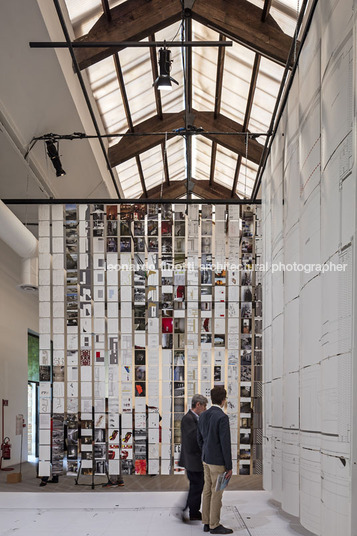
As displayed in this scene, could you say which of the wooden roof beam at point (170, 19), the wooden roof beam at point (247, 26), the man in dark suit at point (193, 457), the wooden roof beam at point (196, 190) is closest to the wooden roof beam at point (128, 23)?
the wooden roof beam at point (170, 19)

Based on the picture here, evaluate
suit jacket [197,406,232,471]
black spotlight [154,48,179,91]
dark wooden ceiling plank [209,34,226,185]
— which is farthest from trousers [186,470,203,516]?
dark wooden ceiling plank [209,34,226,185]

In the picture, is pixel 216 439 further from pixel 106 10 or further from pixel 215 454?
pixel 106 10

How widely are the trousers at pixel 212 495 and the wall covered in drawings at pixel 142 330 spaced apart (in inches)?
124

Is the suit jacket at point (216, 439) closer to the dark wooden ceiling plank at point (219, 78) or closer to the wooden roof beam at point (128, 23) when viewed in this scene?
the wooden roof beam at point (128, 23)

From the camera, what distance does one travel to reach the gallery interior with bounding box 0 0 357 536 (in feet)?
13.5

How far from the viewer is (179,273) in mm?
9430

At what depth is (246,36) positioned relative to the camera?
10.7 metres

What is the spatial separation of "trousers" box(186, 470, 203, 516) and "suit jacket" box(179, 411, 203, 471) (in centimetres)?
8

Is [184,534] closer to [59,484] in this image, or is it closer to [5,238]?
[59,484]

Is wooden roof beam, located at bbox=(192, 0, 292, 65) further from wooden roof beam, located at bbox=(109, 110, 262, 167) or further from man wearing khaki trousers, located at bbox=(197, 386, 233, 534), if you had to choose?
man wearing khaki trousers, located at bbox=(197, 386, 233, 534)

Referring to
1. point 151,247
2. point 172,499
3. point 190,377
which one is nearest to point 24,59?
point 151,247

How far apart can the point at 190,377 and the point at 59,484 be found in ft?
8.90

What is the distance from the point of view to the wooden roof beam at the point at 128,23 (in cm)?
1048

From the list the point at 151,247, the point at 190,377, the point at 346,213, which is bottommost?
the point at 190,377
